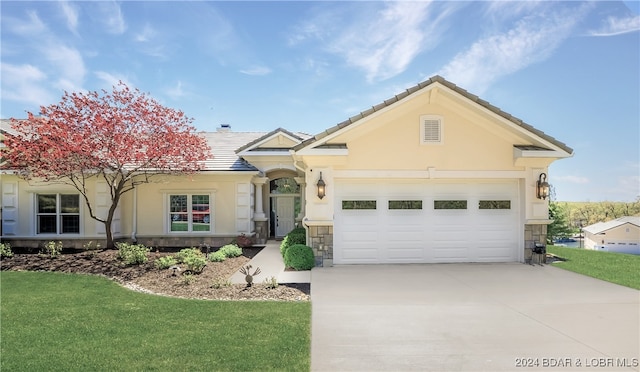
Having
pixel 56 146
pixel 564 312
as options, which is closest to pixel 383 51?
pixel 564 312

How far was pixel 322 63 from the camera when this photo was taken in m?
14.7

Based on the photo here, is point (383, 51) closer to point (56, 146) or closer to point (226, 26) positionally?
point (226, 26)

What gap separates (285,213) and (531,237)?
10341 mm

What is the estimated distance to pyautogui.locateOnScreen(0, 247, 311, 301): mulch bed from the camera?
7637 mm

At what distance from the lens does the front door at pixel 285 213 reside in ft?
57.7

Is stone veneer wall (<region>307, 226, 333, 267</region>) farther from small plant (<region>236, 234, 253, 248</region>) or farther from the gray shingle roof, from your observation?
small plant (<region>236, 234, 253, 248</region>)

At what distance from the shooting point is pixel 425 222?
35.2ft

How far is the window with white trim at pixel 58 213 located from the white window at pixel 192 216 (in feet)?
12.3

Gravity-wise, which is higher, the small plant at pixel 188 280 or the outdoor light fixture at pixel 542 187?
the outdoor light fixture at pixel 542 187

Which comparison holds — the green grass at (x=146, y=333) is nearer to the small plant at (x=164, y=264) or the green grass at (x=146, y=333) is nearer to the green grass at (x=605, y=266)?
the small plant at (x=164, y=264)

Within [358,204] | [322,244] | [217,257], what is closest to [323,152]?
[358,204]

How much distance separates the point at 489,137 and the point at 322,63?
7.07 meters

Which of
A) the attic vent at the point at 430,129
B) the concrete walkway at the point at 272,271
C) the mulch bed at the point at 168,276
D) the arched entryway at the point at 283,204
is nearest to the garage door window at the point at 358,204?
the concrete walkway at the point at 272,271

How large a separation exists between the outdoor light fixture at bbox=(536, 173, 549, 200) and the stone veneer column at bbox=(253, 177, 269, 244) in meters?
9.98
